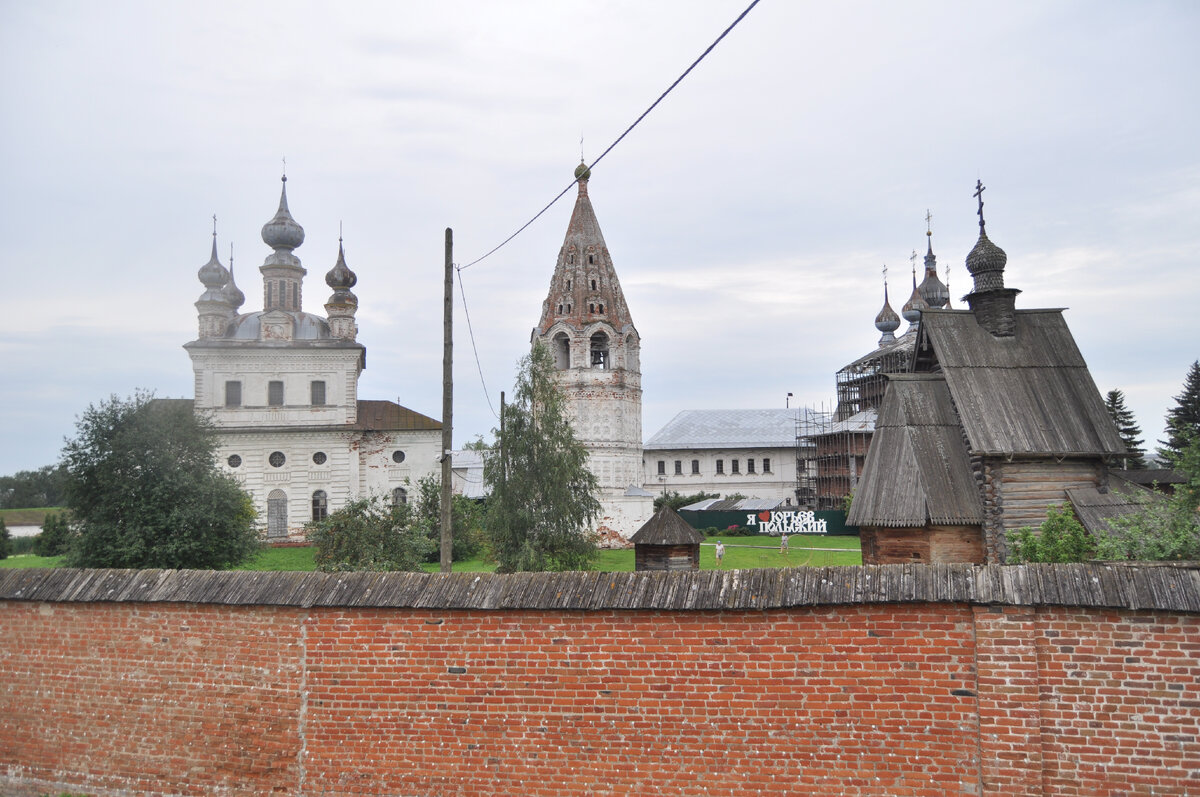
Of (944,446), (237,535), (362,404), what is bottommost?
(237,535)

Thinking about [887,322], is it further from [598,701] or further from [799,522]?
[598,701]

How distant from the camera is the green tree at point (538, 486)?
2259 cm

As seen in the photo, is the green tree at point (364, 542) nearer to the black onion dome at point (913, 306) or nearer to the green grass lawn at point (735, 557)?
the green grass lawn at point (735, 557)

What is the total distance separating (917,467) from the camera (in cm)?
1798

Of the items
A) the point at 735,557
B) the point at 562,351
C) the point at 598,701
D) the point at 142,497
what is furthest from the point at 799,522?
the point at 598,701

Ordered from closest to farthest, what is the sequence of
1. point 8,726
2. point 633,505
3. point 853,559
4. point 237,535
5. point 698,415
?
1. point 8,726
2. point 237,535
3. point 853,559
4. point 633,505
5. point 698,415

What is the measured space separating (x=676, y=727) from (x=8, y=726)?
6755 millimetres

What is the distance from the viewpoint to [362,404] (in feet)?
134

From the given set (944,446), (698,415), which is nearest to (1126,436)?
(698,415)

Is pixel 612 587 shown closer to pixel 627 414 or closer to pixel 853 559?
pixel 853 559

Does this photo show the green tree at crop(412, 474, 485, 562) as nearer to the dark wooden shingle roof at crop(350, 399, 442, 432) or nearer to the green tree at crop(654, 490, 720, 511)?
the dark wooden shingle roof at crop(350, 399, 442, 432)

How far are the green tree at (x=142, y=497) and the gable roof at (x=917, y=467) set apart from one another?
50.7 feet

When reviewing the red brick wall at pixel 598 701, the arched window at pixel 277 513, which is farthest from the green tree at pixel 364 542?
the arched window at pixel 277 513

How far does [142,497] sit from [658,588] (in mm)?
17853
